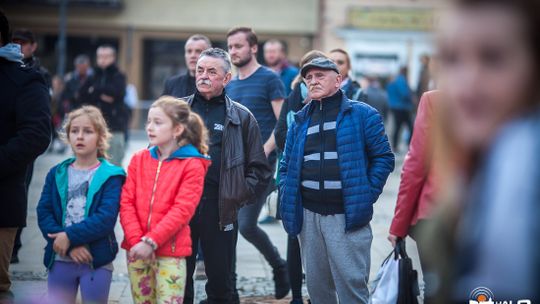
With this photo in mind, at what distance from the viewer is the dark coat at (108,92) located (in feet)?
34.7

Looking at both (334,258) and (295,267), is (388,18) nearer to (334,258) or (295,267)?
(295,267)

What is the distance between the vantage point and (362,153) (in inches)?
210

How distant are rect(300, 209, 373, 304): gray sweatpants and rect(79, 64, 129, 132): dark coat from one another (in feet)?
18.5

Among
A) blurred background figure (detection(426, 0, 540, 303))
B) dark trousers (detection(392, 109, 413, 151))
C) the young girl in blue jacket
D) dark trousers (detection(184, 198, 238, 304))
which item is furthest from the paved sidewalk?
dark trousers (detection(392, 109, 413, 151))

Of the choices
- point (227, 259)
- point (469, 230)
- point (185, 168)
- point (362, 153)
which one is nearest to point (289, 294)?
point (227, 259)

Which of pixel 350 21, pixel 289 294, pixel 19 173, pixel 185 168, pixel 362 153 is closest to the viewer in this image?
pixel 185 168

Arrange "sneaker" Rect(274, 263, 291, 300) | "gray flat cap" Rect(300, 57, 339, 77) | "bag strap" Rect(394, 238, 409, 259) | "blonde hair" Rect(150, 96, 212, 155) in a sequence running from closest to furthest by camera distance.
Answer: "bag strap" Rect(394, 238, 409, 259) < "blonde hair" Rect(150, 96, 212, 155) < "gray flat cap" Rect(300, 57, 339, 77) < "sneaker" Rect(274, 263, 291, 300)

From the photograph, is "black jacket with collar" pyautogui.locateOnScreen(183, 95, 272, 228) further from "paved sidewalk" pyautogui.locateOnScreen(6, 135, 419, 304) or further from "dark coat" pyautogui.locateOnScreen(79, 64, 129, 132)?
"dark coat" pyautogui.locateOnScreen(79, 64, 129, 132)

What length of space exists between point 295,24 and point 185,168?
2737 centimetres

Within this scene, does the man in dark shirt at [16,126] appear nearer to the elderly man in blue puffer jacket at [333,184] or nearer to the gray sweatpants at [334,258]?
the elderly man in blue puffer jacket at [333,184]

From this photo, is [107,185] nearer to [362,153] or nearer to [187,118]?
[187,118]

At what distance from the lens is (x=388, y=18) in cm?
3072

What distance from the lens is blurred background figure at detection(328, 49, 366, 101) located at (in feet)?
24.8

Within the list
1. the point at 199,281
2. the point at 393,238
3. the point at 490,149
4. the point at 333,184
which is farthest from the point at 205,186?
the point at 490,149
